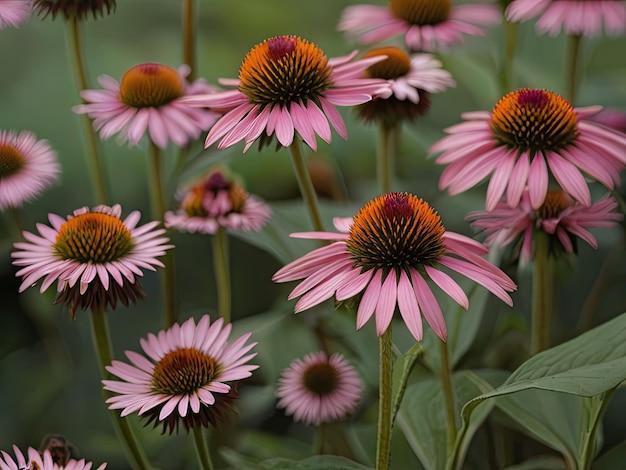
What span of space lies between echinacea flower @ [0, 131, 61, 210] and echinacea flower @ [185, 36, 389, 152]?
5.2 inches

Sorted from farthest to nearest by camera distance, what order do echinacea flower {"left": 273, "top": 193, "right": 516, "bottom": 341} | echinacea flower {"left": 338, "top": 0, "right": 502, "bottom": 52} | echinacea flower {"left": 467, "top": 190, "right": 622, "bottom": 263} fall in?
echinacea flower {"left": 338, "top": 0, "right": 502, "bottom": 52}
echinacea flower {"left": 467, "top": 190, "right": 622, "bottom": 263}
echinacea flower {"left": 273, "top": 193, "right": 516, "bottom": 341}

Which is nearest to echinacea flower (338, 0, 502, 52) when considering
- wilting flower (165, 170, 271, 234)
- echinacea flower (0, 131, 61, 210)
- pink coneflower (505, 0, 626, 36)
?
pink coneflower (505, 0, 626, 36)

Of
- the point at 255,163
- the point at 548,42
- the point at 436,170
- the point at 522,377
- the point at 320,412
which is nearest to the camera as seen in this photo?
the point at 522,377

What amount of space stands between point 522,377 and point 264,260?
19.0 inches

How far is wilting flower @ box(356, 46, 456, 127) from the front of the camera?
22.1 inches

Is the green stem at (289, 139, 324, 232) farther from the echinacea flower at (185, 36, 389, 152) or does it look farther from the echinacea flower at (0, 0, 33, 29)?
the echinacea flower at (0, 0, 33, 29)

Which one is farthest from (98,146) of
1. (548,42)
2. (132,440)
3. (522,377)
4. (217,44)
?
(548,42)

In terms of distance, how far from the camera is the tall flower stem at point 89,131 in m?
0.57

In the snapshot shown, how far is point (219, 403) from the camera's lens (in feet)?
1.40

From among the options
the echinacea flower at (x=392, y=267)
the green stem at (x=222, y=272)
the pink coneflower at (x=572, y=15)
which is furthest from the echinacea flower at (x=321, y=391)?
the pink coneflower at (x=572, y=15)

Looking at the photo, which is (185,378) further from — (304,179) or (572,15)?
(572,15)

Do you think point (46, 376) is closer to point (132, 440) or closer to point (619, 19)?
point (132, 440)

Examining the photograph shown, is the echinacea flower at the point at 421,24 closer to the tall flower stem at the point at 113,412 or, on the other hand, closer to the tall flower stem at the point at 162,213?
the tall flower stem at the point at 162,213

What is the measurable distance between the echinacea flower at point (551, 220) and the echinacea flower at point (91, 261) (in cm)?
21
